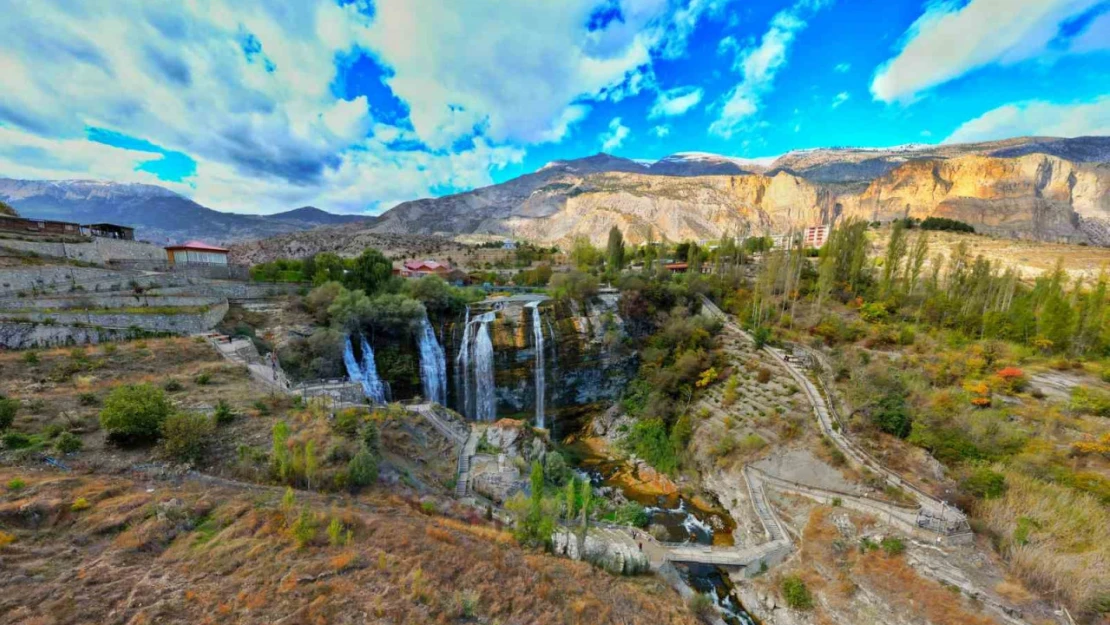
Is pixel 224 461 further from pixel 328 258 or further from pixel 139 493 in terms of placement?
pixel 328 258

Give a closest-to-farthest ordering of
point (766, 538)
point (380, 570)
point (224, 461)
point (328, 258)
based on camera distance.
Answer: point (380, 570), point (224, 461), point (766, 538), point (328, 258)

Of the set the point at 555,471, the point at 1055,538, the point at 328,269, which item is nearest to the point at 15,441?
the point at 555,471

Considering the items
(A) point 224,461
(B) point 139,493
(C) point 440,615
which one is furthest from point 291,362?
(C) point 440,615

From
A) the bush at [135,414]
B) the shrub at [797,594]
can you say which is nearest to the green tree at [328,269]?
the bush at [135,414]

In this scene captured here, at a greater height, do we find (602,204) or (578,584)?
(602,204)

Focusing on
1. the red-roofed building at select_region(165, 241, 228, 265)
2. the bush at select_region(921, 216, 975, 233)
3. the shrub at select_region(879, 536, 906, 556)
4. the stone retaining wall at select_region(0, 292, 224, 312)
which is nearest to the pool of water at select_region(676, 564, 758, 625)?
the shrub at select_region(879, 536, 906, 556)

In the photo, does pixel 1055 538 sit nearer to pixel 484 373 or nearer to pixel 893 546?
pixel 893 546
